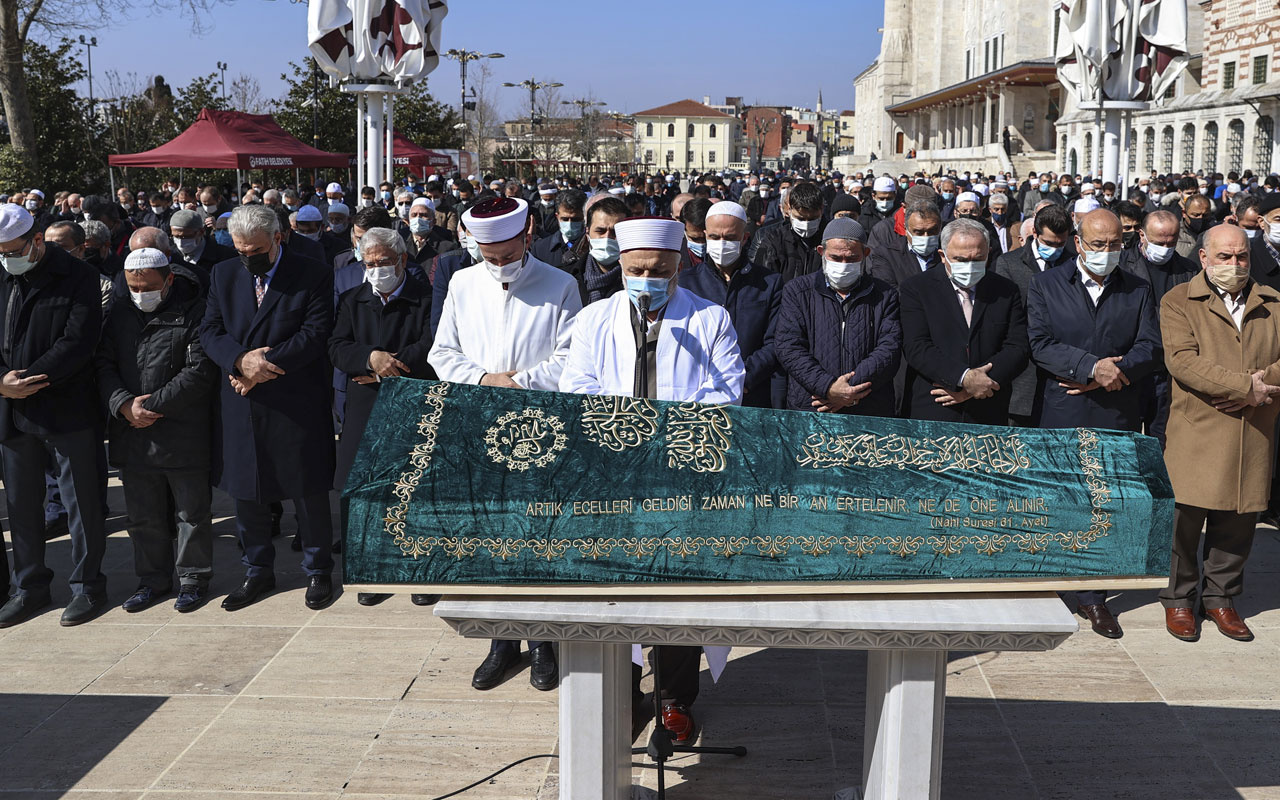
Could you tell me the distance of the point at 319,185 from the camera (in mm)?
27875

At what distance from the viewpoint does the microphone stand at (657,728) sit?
13.2 feet

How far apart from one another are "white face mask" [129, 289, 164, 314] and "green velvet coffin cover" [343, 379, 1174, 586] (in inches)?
137

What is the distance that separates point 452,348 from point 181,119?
36.0 meters

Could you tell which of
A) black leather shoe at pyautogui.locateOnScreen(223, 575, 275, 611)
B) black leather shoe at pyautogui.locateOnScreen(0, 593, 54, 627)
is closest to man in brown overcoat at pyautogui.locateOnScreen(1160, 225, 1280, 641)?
black leather shoe at pyautogui.locateOnScreen(223, 575, 275, 611)

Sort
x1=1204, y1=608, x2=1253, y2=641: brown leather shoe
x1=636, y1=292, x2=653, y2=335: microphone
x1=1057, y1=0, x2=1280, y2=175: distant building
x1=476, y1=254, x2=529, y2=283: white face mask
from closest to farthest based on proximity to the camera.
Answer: x1=636, y1=292, x2=653, y2=335: microphone, x1=476, y1=254, x2=529, y2=283: white face mask, x1=1204, y1=608, x2=1253, y2=641: brown leather shoe, x1=1057, y1=0, x2=1280, y2=175: distant building

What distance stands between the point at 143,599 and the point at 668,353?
371 cm

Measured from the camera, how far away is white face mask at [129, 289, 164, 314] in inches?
244

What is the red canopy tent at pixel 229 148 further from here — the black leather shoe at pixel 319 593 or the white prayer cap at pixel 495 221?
the white prayer cap at pixel 495 221

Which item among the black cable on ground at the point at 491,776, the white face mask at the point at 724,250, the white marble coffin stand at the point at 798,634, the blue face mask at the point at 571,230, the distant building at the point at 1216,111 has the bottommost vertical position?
the black cable on ground at the point at 491,776

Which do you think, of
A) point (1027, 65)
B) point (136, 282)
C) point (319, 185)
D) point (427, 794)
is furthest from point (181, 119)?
point (1027, 65)

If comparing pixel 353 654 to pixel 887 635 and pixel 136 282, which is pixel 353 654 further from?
pixel 887 635

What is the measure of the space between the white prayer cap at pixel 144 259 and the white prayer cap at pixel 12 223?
0.51 metres

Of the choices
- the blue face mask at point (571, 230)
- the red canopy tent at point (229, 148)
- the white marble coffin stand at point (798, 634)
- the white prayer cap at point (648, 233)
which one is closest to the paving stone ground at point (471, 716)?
the white marble coffin stand at point (798, 634)

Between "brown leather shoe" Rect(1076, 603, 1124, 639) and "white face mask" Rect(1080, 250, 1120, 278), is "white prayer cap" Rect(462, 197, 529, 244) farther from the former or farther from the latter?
"brown leather shoe" Rect(1076, 603, 1124, 639)
